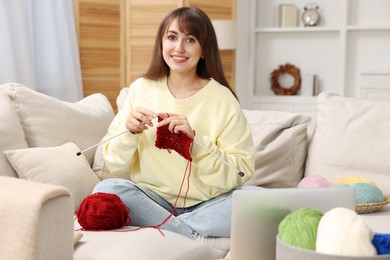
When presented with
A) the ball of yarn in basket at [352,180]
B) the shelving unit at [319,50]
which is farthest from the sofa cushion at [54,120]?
the shelving unit at [319,50]

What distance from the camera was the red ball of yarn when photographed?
76.0 inches

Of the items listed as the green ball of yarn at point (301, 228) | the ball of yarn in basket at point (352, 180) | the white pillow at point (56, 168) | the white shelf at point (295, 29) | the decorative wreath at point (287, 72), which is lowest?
the decorative wreath at point (287, 72)

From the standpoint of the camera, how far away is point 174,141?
2.04 metres

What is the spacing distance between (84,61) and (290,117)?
2466 mm

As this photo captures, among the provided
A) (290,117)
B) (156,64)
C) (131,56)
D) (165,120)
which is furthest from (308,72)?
(165,120)

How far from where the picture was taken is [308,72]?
5520mm

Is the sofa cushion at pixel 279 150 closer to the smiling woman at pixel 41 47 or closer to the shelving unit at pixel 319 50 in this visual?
the smiling woman at pixel 41 47

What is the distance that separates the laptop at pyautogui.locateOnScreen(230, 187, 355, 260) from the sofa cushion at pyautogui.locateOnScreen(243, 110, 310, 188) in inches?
45.6

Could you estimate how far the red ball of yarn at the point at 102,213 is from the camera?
1931 millimetres

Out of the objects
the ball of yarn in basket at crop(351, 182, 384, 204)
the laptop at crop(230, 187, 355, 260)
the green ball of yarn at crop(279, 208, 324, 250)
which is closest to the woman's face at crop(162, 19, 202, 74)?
the ball of yarn in basket at crop(351, 182, 384, 204)

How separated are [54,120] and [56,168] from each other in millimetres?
245

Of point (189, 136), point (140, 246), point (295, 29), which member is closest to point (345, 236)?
point (140, 246)

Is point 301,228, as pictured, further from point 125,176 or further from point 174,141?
point 125,176

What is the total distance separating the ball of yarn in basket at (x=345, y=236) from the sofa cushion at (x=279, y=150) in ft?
A: 4.39
